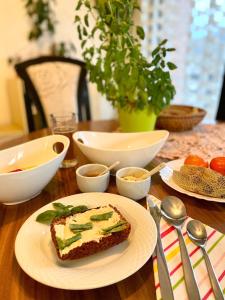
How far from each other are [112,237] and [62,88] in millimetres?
1703

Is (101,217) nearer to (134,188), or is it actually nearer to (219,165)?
(134,188)

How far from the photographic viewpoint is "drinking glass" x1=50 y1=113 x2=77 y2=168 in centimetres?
87

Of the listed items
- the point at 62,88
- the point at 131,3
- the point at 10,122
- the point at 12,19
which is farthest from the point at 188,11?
the point at 10,122

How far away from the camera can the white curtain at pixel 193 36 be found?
235cm

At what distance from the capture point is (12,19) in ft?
6.72

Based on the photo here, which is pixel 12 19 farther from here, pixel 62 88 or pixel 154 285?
pixel 154 285

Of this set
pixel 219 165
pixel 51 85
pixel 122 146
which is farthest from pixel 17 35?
pixel 219 165

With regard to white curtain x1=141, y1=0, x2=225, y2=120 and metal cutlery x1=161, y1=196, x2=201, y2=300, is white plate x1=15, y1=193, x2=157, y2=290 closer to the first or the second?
metal cutlery x1=161, y1=196, x2=201, y2=300

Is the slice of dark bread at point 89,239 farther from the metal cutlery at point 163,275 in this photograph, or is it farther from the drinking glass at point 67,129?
the drinking glass at point 67,129

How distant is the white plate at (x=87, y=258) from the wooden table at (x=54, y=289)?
4 centimetres

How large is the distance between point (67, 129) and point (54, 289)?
574 millimetres

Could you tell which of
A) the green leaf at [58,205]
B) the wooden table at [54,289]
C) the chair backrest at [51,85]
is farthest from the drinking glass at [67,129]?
the chair backrest at [51,85]

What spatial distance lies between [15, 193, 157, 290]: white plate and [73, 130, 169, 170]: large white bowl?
0.68 feet

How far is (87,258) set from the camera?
461 millimetres
